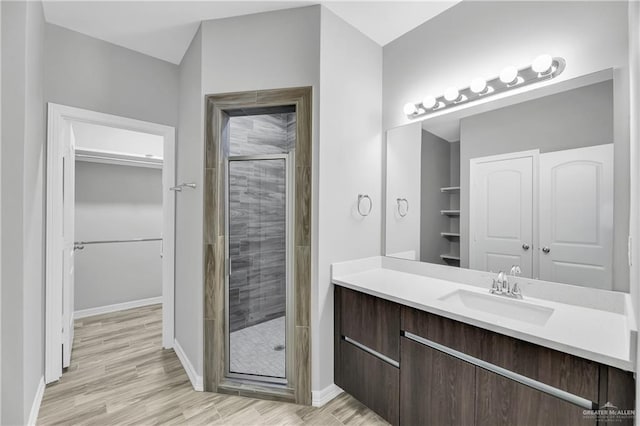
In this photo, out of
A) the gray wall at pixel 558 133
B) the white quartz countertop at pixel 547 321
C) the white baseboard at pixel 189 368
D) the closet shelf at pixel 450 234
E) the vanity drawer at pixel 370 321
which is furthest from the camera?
the white baseboard at pixel 189 368

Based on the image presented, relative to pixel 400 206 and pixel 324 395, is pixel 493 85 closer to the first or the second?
pixel 400 206

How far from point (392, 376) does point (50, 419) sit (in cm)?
218

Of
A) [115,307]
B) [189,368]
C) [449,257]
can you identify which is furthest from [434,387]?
[115,307]

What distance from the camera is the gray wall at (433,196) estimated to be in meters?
2.02

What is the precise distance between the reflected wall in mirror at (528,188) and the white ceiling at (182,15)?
774 mm

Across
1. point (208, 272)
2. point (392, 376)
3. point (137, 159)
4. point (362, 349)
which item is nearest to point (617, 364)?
point (392, 376)

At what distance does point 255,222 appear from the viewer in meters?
2.22

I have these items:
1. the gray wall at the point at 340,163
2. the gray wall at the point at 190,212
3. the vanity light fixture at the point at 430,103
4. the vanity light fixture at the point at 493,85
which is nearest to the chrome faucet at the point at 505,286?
the gray wall at the point at 340,163

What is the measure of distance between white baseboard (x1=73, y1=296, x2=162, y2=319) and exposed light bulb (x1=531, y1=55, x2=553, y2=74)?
188 inches

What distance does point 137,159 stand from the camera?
364 centimetres

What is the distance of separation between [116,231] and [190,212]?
2.17 metres

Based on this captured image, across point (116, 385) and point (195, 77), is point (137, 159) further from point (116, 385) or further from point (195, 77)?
point (116, 385)

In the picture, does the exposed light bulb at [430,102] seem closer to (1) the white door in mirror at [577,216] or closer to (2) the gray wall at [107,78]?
(1) the white door in mirror at [577,216]

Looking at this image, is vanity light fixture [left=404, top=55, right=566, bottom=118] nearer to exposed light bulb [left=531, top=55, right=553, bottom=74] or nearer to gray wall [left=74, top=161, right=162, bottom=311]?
exposed light bulb [left=531, top=55, right=553, bottom=74]
